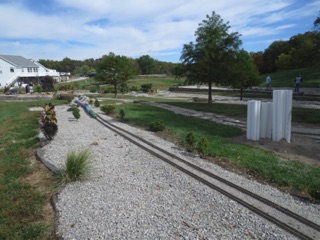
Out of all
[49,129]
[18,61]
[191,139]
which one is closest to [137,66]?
[18,61]

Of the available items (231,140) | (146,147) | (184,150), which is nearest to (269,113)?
(231,140)

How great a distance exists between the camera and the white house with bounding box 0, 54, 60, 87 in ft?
201

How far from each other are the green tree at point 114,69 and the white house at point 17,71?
38297 millimetres

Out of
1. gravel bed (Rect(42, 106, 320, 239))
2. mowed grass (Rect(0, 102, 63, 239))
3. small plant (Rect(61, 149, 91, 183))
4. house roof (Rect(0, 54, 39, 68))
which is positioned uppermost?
house roof (Rect(0, 54, 39, 68))

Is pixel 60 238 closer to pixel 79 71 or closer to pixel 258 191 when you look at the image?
pixel 258 191

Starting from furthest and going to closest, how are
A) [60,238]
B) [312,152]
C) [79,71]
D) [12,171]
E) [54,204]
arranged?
1. [79,71]
2. [312,152]
3. [12,171]
4. [54,204]
5. [60,238]

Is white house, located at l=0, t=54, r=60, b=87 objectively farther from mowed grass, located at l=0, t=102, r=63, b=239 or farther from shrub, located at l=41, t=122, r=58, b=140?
mowed grass, located at l=0, t=102, r=63, b=239

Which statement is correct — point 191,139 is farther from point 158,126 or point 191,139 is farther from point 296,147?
point 296,147

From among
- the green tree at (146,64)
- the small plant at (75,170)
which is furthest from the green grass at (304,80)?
the green tree at (146,64)

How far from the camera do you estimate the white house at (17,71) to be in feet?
201

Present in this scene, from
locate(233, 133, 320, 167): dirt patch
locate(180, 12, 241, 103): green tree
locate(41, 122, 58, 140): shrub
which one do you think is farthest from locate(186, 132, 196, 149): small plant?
locate(180, 12, 241, 103): green tree

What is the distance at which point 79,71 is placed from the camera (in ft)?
354

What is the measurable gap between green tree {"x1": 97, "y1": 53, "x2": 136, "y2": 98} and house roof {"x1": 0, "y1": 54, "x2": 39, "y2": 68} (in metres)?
43.7

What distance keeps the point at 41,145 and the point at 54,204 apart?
16.4 feet
